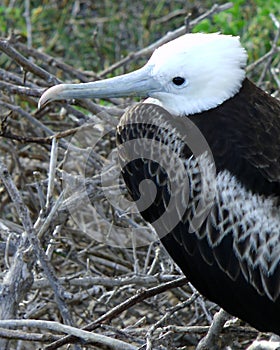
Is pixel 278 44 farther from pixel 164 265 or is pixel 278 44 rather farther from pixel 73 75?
pixel 164 265

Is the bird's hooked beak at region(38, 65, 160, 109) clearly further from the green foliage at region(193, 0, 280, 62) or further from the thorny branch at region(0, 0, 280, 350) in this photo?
the green foliage at region(193, 0, 280, 62)

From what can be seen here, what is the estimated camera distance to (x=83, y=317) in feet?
11.8

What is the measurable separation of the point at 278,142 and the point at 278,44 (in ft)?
5.51

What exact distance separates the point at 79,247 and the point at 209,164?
0.97 m

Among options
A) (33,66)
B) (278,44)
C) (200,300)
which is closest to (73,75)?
(33,66)

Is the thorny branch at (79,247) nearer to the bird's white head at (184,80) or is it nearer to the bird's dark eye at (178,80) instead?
the bird's white head at (184,80)

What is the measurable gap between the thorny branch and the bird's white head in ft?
0.80

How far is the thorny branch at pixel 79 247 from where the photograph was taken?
3.16m

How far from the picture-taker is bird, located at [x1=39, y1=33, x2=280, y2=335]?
3.12 meters

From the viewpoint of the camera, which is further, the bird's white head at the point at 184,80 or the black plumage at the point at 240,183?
the bird's white head at the point at 184,80

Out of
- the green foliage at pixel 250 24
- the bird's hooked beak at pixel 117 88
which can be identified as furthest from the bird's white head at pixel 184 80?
the green foliage at pixel 250 24

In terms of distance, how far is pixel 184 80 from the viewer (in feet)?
10.8

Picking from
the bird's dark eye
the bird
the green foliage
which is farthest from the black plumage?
the green foliage

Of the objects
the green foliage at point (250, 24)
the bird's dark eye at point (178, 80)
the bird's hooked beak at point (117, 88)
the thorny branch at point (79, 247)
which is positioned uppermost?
the green foliage at point (250, 24)
